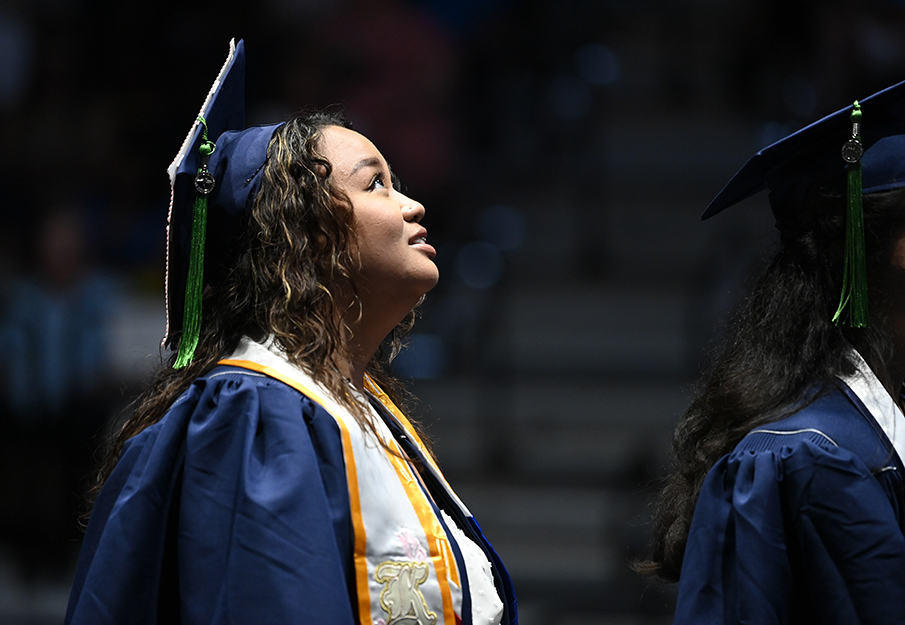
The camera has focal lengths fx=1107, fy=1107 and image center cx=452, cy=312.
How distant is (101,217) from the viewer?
527cm

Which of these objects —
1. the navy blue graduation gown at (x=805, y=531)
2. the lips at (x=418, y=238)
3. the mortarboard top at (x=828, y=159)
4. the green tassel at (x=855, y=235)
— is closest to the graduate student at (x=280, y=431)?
the lips at (x=418, y=238)

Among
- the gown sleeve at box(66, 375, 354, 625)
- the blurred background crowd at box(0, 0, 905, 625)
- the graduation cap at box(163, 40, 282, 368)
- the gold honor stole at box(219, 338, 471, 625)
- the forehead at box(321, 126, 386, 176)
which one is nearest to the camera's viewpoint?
the gown sleeve at box(66, 375, 354, 625)

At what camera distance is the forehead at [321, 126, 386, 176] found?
5.81ft

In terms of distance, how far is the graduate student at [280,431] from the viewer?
1457 millimetres

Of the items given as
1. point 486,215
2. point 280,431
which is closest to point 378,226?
point 280,431

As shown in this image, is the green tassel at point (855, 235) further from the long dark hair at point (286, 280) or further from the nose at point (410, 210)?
the long dark hair at point (286, 280)

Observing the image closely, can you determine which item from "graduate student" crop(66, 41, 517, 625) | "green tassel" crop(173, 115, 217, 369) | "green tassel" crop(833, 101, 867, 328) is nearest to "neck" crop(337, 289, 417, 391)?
"graduate student" crop(66, 41, 517, 625)

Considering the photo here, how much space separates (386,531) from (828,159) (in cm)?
94

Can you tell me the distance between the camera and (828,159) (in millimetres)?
1811

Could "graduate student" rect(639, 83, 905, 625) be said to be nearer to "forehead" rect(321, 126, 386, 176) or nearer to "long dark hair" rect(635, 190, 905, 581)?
"long dark hair" rect(635, 190, 905, 581)

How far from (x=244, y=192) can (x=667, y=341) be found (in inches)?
155

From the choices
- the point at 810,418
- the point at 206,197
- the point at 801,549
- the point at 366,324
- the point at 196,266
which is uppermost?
the point at 206,197

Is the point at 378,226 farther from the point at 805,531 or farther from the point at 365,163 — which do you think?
the point at 805,531

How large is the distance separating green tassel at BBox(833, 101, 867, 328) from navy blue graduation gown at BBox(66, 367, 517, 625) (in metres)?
0.85
